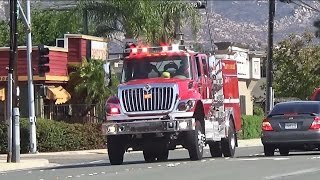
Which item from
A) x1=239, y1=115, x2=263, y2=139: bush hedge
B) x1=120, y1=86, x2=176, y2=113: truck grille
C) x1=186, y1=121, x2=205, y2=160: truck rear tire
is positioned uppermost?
x1=120, y1=86, x2=176, y2=113: truck grille

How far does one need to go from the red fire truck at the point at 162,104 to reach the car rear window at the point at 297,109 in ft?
6.96

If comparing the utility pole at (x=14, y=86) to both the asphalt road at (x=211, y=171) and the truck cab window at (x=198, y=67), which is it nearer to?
the asphalt road at (x=211, y=171)

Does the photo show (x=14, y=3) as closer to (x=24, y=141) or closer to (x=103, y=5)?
(x=24, y=141)

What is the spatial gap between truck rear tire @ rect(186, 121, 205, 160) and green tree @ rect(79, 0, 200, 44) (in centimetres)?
2367

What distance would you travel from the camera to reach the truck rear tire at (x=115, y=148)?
2730cm

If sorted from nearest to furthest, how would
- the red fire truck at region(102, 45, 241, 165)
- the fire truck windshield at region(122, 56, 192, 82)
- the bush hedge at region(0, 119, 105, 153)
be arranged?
the red fire truck at region(102, 45, 241, 165) < the fire truck windshield at region(122, 56, 192, 82) < the bush hedge at region(0, 119, 105, 153)

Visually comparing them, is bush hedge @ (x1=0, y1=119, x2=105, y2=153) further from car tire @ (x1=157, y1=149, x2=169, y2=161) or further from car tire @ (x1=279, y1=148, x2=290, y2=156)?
car tire @ (x1=279, y1=148, x2=290, y2=156)

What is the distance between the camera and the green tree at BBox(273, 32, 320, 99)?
2699 inches

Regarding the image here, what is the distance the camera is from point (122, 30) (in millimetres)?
52812

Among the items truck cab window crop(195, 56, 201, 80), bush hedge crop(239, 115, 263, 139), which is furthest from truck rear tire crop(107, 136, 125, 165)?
bush hedge crop(239, 115, 263, 139)

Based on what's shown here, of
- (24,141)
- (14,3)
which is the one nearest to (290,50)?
(24,141)

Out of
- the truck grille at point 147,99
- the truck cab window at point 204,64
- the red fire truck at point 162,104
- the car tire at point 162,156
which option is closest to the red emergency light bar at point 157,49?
the red fire truck at point 162,104

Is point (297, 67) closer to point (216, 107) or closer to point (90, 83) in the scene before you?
point (90, 83)

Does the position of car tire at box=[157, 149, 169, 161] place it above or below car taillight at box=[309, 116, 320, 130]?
below
